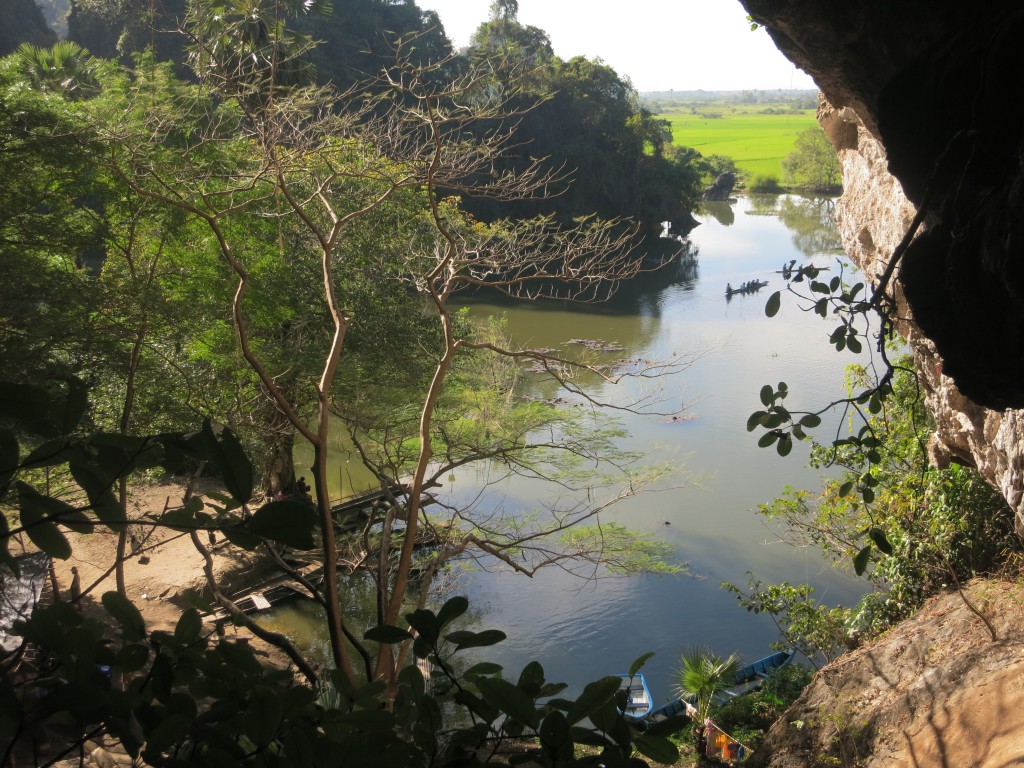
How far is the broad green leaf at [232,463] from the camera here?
0.83 meters

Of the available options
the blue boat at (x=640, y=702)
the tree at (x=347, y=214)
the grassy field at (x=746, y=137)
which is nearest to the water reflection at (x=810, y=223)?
the grassy field at (x=746, y=137)

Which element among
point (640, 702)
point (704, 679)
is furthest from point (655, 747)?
point (640, 702)

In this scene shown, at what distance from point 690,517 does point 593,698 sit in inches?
472

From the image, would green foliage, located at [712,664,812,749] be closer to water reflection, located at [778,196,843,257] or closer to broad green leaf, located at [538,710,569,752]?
broad green leaf, located at [538,710,569,752]

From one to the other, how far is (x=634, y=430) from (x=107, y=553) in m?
8.50

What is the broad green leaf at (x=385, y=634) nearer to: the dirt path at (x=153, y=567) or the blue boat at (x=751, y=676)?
the blue boat at (x=751, y=676)

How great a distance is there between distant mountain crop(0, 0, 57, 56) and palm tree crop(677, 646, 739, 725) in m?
27.3

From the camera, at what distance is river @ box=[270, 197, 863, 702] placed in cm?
993

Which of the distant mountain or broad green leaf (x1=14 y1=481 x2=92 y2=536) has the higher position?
the distant mountain

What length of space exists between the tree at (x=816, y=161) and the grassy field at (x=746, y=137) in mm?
4383

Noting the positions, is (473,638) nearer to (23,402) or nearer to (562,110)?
(23,402)

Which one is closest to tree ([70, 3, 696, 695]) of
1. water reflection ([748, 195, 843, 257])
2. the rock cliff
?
the rock cliff

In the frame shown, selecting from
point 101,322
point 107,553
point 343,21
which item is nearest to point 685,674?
point 101,322

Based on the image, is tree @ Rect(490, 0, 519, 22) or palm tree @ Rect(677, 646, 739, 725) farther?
tree @ Rect(490, 0, 519, 22)
